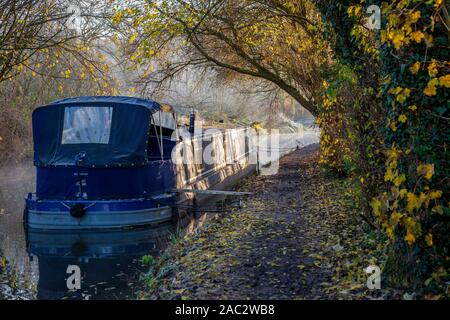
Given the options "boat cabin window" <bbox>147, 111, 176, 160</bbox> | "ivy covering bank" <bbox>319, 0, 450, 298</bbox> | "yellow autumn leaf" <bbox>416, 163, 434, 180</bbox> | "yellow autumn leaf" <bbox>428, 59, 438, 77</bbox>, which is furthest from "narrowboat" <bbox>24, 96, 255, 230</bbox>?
"yellow autumn leaf" <bbox>428, 59, 438, 77</bbox>

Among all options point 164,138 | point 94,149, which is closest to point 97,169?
point 94,149

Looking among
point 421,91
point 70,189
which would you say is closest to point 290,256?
point 421,91

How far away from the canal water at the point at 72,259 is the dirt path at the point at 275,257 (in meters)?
0.88

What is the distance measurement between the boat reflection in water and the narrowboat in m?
0.33

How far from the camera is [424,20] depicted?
4.25 metres

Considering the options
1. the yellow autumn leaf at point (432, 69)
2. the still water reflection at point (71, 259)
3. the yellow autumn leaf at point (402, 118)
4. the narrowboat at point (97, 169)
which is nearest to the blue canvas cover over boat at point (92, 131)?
the narrowboat at point (97, 169)

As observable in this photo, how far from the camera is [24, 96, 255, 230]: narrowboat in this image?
11.5 m

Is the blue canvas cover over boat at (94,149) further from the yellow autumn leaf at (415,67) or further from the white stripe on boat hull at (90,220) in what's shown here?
the yellow autumn leaf at (415,67)

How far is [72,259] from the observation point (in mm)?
9516

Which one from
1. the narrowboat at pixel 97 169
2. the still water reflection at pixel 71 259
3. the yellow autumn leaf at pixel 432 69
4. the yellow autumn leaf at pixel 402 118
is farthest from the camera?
the narrowboat at pixel 97 169

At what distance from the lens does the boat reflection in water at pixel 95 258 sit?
7402 mm

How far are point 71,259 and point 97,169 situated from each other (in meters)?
2.63

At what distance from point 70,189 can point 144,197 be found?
1743mm
